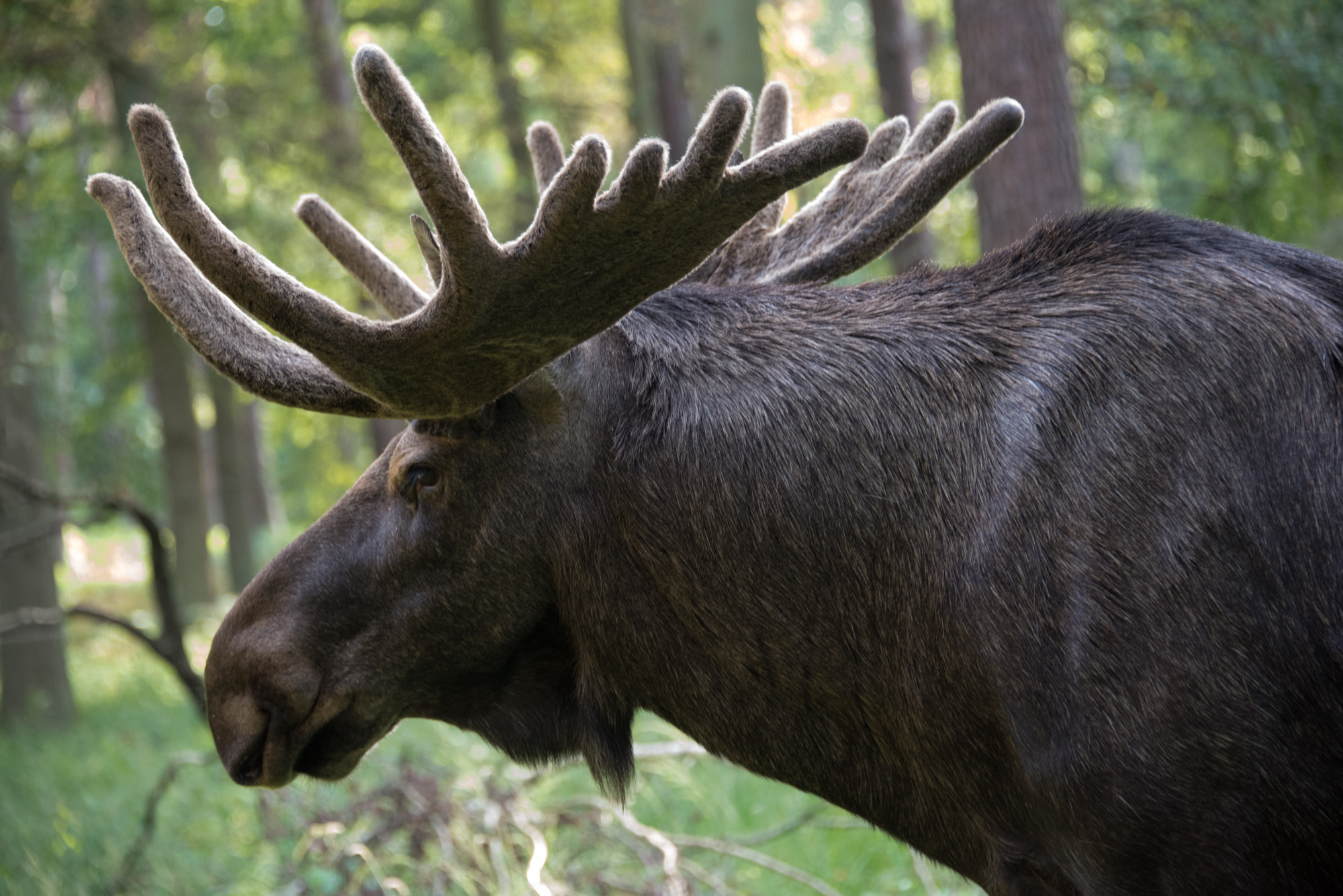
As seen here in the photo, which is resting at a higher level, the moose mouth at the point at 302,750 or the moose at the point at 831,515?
the moose at the point at 831,515

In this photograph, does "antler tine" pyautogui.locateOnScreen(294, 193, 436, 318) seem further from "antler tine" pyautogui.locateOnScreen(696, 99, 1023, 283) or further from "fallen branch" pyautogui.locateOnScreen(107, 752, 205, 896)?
"fallen branch" pyautogui.locateOnScreen(107, 752, 205, 896)

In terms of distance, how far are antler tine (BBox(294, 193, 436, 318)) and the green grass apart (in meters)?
1.58

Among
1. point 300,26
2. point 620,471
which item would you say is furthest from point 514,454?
point 300,26

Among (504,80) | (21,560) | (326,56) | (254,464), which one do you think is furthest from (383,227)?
(254,464)

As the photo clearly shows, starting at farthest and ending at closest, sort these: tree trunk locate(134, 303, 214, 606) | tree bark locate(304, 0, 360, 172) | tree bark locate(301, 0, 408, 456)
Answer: tree bark locate(304, 0, 360, 172)
tree trunk locate(134, 303, 214, 606)
tree bark locate(301, 0, 408, 456)

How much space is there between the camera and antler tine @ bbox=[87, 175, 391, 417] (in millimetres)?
2438

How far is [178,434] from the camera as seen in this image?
12602 millimetres

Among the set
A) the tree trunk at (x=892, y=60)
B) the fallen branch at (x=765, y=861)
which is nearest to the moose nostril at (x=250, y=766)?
the fallen branch at (x=765, y=861)

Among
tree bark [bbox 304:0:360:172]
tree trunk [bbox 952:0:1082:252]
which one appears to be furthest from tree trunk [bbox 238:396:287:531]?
tree trunk [bbox 952:0:1082:252]

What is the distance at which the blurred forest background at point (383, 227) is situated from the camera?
4.95m

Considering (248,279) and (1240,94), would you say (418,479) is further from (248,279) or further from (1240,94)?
(1240,94)

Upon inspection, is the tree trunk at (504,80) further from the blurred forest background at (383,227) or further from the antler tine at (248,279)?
the antler tine at (248,279)

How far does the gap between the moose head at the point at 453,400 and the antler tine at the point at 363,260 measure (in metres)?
0.65

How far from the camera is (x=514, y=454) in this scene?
2488mm
